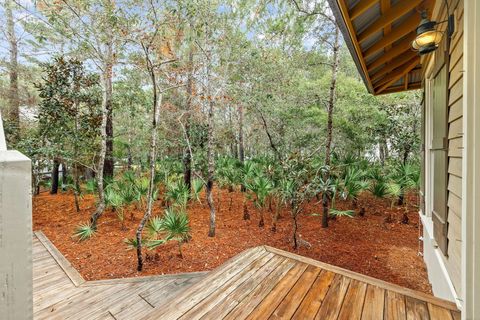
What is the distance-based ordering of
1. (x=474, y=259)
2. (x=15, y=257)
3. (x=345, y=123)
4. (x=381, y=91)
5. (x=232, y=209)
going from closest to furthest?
1. (x=15, y=257)
2. (x=474, y=259)
3. (x=381, y=91)
4. (x=232, y=209)
5. (x=345, y=123)

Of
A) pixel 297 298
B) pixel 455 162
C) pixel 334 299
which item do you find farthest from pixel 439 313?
pixel 455 162

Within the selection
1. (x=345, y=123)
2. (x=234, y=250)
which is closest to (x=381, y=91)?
(x=345, y=123)

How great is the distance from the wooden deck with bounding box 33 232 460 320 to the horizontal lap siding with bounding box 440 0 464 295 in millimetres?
401

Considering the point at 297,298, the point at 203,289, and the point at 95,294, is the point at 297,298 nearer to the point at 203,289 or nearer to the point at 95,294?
the point at 203,289

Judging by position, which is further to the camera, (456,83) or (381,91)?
(381,91)

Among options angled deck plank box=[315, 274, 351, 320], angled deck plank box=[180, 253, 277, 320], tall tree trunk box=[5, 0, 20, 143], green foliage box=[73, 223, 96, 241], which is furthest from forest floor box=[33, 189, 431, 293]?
tall tree trunk box=[5, 0, 20, 143]

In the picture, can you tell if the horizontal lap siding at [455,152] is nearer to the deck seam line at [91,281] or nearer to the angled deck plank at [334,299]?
the angled deck plank at [334,299]

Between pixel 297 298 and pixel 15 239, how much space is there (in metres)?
2.08

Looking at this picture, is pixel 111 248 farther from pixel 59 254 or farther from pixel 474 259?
pixel 474 259

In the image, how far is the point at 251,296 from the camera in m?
2.08

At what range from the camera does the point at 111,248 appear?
4441 mm

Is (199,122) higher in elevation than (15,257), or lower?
higher

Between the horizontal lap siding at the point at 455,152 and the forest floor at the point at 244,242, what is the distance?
1804mm

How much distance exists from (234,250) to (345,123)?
559 cm
